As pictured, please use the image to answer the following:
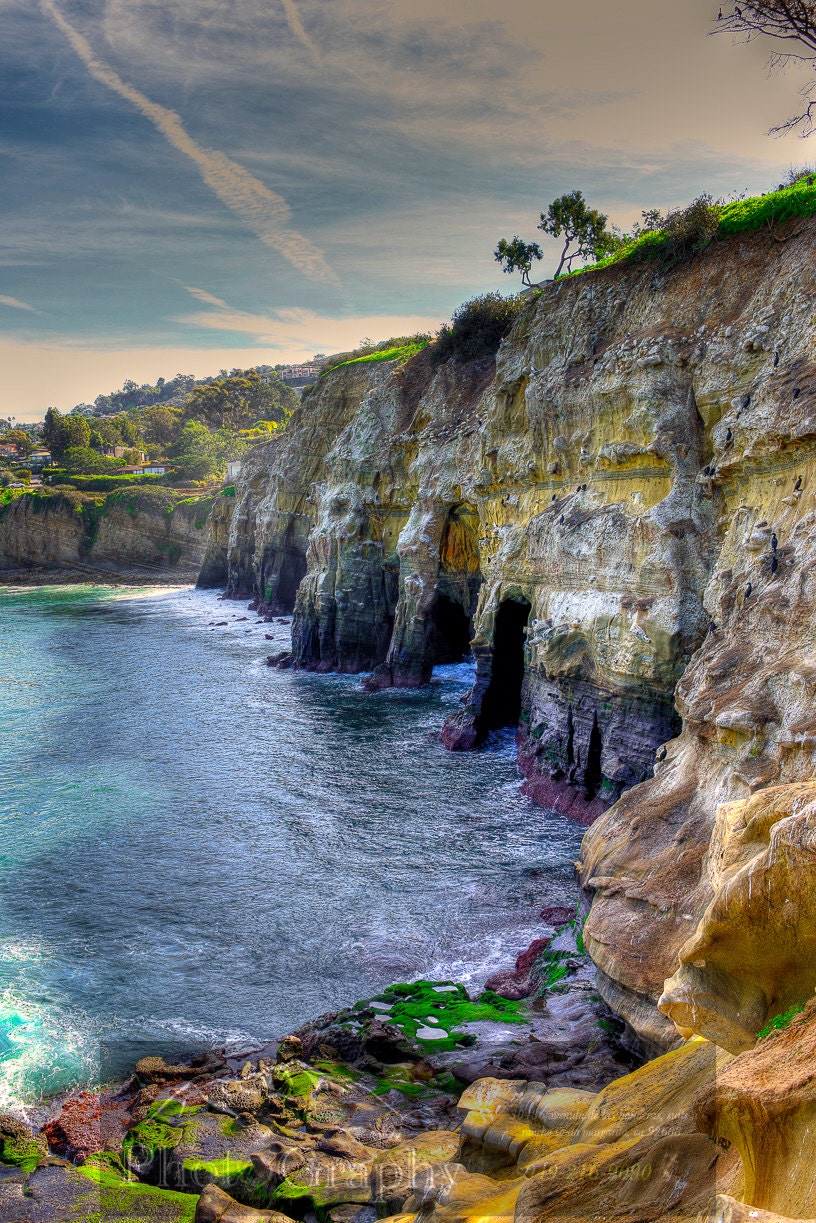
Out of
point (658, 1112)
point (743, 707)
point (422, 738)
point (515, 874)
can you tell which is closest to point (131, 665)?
point (422, 738)

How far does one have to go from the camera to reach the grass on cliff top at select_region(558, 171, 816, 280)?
2248 cm

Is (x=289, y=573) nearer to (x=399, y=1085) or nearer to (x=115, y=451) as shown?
(x=399, y=1085)

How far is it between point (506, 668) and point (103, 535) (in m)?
76.7

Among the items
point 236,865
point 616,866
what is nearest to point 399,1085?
point 616,866

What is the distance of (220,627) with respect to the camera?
2383 inches

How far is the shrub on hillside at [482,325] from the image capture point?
138 ft

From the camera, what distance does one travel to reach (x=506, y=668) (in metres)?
32.6

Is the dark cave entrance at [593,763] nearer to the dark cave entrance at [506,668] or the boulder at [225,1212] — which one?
the dark cave entrance at [506,668]

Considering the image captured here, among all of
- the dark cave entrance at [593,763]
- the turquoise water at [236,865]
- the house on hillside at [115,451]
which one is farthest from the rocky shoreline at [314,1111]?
the house on hillside at [115,451]

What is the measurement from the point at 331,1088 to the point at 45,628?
55.5m

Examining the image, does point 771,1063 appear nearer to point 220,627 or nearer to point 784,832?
point 784,832

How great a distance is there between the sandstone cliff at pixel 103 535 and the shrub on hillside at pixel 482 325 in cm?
5826

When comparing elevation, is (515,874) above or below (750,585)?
below

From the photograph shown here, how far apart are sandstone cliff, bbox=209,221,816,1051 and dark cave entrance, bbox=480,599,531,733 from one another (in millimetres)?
115
